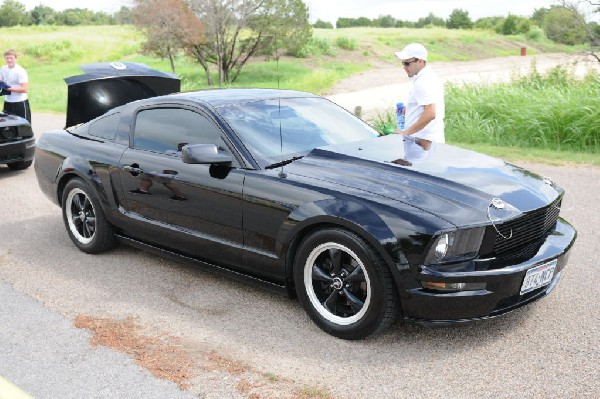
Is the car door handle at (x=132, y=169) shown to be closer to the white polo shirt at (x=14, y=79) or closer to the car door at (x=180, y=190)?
the car door at (x=180, y=190)

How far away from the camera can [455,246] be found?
12.2 ft

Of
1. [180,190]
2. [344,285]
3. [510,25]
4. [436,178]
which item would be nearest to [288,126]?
[180,190]

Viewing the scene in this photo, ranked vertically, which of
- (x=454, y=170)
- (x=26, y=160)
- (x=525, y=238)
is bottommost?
(x=26, y=160)

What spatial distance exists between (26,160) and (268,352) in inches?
285

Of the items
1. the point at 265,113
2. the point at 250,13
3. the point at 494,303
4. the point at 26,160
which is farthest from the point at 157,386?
the point at 250,13

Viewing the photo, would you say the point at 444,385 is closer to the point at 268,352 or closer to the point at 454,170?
the point at 268,352

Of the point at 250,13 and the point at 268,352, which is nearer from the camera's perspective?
the point at 268,352

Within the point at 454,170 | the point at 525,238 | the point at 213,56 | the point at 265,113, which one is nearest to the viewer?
the point at 525,238

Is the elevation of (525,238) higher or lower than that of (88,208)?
higher

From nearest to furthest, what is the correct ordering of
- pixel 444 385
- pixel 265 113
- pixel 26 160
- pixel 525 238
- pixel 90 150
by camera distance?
pixel 444 385 → pixel 525 238 → pixel 265 113 → pixel 90 150 → pixel 26 160

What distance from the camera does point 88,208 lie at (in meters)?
5.99

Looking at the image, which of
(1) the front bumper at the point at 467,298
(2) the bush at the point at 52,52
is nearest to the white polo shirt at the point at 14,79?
(1) the front bumper at the point at 467,298

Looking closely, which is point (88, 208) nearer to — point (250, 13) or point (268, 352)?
point (268, 352)

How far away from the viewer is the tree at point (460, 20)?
96375 mm
